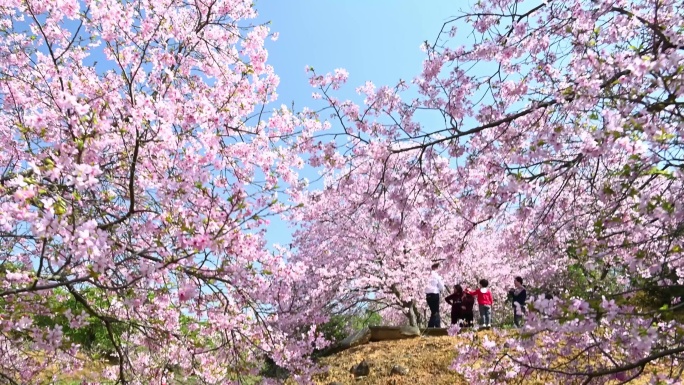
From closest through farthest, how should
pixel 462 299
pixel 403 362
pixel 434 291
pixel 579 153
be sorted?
pixel 579 153 < pixel 403 362 < pixel 462 299 < pixel 434 291

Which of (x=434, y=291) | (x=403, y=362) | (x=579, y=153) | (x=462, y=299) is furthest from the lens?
(x=434, y=291)

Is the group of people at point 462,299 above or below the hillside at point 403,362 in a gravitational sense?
above

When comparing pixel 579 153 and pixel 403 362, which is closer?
pixel 579 153

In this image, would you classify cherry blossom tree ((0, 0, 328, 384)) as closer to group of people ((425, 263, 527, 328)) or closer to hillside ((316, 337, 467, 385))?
hillside ((316, 337, 467, 385))

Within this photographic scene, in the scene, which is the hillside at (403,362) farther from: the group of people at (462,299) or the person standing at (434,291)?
the person standing at (434,291)

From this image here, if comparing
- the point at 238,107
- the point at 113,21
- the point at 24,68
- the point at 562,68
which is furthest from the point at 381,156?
the point at 24,68

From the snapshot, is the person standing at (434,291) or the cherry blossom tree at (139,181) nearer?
the cherry blossom tree at (139,181)

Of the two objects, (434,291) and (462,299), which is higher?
(434,291)

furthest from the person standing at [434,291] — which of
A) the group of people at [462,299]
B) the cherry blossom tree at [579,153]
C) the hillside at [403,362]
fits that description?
the cherry blossom tree at [579,153]

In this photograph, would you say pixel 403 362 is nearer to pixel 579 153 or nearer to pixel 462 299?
pixel 462 299

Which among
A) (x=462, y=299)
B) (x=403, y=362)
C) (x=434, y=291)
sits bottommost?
(x=403, y=362)

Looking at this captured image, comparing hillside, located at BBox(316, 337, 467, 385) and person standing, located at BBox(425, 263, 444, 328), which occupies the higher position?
person standing, located at BBox(425, 263, 444, 328)

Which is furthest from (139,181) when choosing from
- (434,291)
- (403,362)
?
(434,291)

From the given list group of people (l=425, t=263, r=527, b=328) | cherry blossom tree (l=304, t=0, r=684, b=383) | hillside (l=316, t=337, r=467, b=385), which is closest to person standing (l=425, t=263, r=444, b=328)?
group of people (l=425, t=263, r=527, b=328)
